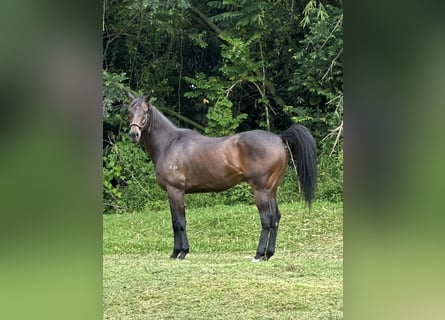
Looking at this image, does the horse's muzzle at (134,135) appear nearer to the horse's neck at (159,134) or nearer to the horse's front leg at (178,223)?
the horse's neck at (159,134)

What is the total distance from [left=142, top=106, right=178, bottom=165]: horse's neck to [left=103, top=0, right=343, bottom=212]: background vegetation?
0.16 m

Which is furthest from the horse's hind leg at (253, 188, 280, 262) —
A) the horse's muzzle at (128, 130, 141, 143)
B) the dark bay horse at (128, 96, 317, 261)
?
the horse's muzzle at (128, 130, 141, 143)

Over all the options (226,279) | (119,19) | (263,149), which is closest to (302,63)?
(263,149)

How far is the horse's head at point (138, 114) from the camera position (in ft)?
11.1

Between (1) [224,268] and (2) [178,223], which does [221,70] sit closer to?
(2) [178,223]

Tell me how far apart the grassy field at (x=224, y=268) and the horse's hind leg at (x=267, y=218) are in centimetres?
9

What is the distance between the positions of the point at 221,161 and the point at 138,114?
24.2 inches

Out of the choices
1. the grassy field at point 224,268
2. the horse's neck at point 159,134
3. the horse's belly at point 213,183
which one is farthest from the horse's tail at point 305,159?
the horse's neck at point 159,134

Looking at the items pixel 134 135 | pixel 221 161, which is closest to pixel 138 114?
pixel 134 135

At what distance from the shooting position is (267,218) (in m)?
3.43
